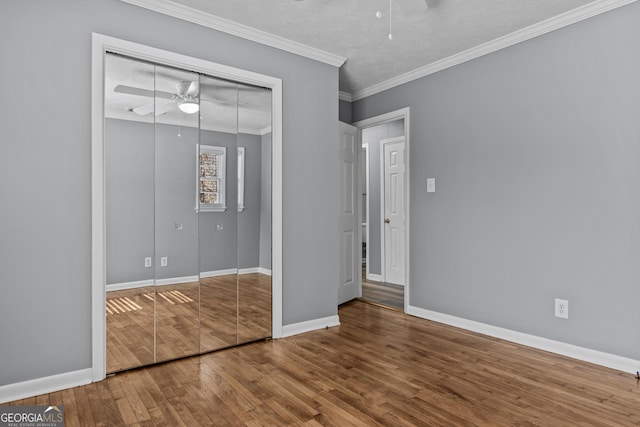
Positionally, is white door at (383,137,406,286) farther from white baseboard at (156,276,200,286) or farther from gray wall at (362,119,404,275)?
white baseboard at (156,276,200,286)

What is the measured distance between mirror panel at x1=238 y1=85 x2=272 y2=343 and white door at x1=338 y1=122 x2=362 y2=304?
4.42ft

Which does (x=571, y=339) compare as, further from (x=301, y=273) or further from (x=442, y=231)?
(x=301, y=273)

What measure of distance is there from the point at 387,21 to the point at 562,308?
8.50 feet

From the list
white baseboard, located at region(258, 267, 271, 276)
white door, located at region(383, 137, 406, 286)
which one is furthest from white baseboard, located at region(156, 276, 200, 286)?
white door, located at region(383, 137, 406, 286)

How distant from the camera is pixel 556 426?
6.63 feet

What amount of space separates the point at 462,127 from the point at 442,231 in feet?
3.33

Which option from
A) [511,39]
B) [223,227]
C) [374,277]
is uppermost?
[511,39]

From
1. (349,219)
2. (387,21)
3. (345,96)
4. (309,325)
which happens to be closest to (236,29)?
(387,21)

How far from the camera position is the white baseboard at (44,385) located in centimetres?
224

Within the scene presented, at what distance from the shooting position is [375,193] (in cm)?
616

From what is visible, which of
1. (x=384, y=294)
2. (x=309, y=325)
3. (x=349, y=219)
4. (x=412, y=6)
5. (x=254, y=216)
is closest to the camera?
(x=412, y=6)

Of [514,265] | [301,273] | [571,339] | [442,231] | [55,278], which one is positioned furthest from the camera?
[442,231]

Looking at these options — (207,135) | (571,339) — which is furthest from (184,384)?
(571,339)

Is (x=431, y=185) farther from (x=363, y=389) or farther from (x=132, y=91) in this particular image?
(x=132, y=91)
